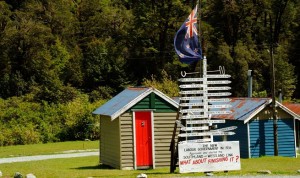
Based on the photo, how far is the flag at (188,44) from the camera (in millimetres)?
18453

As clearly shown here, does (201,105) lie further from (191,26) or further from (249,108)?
(249,108)

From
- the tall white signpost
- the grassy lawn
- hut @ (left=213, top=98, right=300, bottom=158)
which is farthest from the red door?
hut @ (left=213, top=98, right=300, bottom=158)

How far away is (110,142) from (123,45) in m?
42.0

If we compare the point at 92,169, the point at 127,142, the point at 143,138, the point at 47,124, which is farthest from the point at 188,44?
the point at 47,124

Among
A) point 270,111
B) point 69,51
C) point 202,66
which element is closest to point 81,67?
point 69,51

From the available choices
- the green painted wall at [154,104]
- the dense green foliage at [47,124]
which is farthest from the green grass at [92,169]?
the dense green foliage at [47,124]

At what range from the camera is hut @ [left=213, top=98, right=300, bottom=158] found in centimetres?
2988

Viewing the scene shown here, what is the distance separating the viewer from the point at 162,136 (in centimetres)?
2269

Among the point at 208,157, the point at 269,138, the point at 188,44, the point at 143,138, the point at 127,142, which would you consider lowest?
the point at 208,157

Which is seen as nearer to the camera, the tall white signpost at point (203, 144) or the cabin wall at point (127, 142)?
the tall white signpost at point (203, 144)

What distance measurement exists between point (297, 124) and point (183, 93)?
20515mm

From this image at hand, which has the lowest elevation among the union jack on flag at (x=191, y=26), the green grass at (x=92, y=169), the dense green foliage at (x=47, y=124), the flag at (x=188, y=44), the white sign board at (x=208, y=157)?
the green grass at (x=92, y=169)

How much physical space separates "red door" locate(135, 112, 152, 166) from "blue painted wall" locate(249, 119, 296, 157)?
8.87 metres

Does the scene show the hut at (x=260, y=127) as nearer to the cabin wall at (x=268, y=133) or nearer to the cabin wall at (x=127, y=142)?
the cabin wall at (x=268, y=133)
